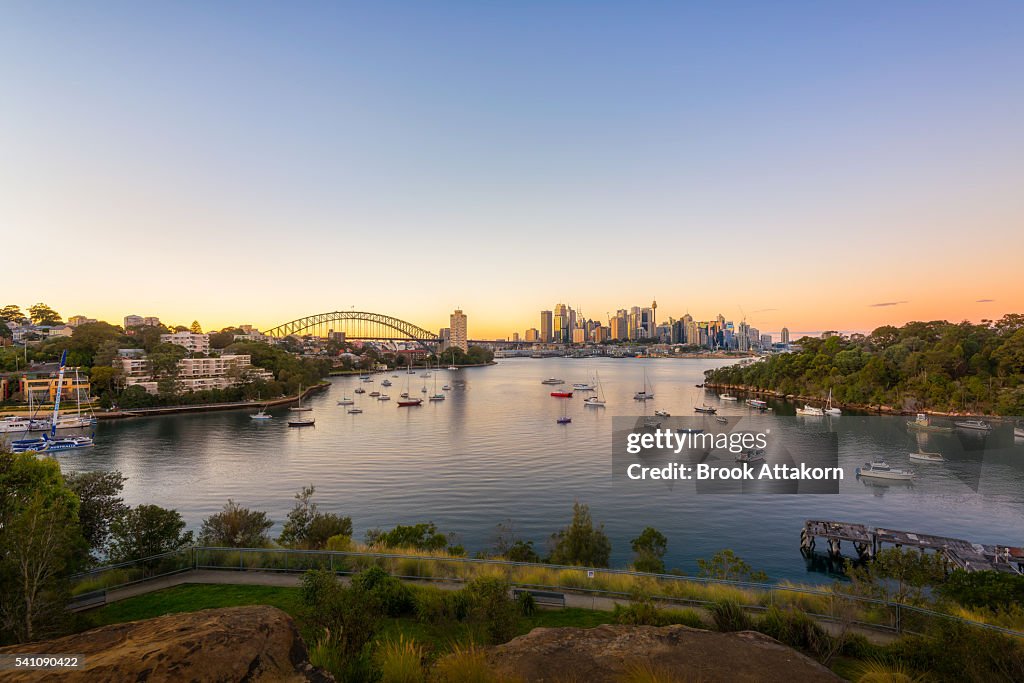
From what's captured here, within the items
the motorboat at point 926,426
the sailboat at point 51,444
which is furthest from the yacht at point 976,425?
the sailboat at point 51,444

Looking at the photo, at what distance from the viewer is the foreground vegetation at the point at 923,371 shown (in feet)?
156

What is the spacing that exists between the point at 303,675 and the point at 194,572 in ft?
26.0

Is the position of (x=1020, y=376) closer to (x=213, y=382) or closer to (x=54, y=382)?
(x=213, y=382)

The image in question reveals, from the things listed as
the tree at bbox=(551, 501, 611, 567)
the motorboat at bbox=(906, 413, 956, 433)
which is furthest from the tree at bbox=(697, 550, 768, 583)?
the motorboat at bbox=(906, 413, 956, 433)

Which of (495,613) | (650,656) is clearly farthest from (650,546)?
(650,656)

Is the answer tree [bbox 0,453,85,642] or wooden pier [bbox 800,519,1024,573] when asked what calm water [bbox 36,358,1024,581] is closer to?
wooden pier [bbox 800,519,1024,573]

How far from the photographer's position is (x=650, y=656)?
4.45 metres

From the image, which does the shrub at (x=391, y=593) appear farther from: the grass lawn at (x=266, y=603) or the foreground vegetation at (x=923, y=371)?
the foreground vegetation at (x=923, y=371)

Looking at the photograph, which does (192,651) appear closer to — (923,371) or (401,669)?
(401,669)

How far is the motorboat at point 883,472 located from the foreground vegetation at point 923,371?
26317 millimetres

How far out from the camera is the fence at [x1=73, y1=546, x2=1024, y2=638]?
7203 mm

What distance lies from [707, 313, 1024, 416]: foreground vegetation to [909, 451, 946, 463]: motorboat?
65.8ft

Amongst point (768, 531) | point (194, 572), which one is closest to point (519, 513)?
point (768, 531)

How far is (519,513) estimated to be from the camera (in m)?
20.5
